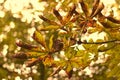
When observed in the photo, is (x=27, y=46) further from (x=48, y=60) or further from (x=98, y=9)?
(x=98, y=9)

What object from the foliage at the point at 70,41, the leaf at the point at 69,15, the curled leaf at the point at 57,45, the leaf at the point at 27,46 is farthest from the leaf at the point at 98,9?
the leaf at the point at 27,46

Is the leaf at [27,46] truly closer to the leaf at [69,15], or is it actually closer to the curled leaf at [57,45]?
the curled leaf at [57,45]

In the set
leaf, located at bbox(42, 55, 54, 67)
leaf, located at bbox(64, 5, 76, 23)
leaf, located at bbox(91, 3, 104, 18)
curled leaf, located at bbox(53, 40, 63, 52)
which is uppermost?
leaf, located at bbox(64, 5, 76, 23)

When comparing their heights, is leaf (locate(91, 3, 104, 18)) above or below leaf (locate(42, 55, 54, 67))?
above

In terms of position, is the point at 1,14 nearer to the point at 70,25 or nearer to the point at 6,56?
the point at 6,56

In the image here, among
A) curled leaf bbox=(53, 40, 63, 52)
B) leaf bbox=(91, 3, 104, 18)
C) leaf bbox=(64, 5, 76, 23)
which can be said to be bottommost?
curled leaf bbox=(53, 40, 63, 52)

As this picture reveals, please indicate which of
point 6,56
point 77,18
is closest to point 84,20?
point 77,18

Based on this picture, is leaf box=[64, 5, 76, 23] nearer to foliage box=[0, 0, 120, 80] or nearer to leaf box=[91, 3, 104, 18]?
foliage box=[0, 0, 120, 80]

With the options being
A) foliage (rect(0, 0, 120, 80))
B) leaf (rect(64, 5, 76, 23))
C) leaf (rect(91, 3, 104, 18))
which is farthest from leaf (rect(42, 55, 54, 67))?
leaf (rect(91, 3, 104, 18))

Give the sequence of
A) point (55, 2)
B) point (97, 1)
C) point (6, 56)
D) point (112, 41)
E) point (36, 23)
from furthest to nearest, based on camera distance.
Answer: point (36, 23) < point (6, 56) < point (55, 2) < point (112, 41) < point (97, 1)

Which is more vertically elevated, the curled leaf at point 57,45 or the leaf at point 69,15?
the leaf at point 69,15

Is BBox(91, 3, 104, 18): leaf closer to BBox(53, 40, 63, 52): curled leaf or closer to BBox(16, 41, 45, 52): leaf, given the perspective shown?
BBox(53, 40, 63, 52): curled leaf
